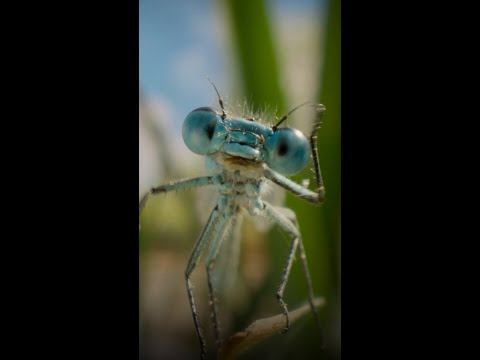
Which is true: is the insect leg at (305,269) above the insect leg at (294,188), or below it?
below

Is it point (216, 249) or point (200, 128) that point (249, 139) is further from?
point (216, 249)

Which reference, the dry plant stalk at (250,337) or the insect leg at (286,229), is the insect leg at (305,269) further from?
the dry plant stalk at (250,337)

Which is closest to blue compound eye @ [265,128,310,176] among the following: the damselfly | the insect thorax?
the damselfly

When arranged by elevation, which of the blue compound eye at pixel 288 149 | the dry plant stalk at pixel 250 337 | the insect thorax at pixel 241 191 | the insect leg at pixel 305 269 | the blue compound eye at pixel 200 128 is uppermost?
Result: the blue compound eye at pixel 200 128

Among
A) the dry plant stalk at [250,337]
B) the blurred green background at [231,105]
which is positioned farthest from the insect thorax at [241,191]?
the dry plant stalk at [250,337]

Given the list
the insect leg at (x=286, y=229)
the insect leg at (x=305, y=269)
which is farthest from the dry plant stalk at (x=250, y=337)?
the insect leg at (x=305, y=269)

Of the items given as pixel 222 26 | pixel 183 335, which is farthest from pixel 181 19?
pixel 183 335

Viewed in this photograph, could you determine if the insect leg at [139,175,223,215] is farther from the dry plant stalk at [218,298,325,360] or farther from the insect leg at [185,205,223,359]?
the dry plant stalk at [218,298,325,360]

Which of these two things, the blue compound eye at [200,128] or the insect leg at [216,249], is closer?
the blue compound eye at [200,128]
